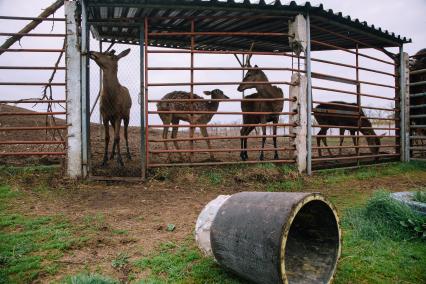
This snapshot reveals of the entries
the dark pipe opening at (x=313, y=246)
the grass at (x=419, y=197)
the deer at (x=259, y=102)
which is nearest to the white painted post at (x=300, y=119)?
the deer at (x=259, y=102)

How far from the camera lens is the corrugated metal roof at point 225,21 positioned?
19.0 ft

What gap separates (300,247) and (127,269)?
4.51 feet

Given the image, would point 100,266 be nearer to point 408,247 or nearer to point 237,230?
point 237,230

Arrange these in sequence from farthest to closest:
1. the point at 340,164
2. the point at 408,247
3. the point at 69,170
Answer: the point at 340,164
the point at 69,170
the point at 408,247

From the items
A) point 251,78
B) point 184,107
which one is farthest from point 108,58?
point 251,78

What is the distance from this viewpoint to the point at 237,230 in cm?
209

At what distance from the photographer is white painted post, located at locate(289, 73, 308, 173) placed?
6266 millimetres

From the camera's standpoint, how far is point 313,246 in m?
2.37

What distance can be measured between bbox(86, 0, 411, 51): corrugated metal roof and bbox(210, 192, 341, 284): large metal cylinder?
4578 mm

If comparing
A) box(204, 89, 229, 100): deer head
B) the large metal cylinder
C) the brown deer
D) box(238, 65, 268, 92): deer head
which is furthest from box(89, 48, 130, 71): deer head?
the large metal cylinder

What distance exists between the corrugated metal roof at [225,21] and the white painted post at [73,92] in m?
0.39

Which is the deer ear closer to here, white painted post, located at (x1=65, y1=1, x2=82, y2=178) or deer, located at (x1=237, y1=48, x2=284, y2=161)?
white painted post, located at (x1=65, y1=1, x2=82, y2=178)

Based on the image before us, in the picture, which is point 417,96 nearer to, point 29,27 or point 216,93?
point 216,93

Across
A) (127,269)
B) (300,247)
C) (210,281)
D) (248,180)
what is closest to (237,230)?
(210,281)
